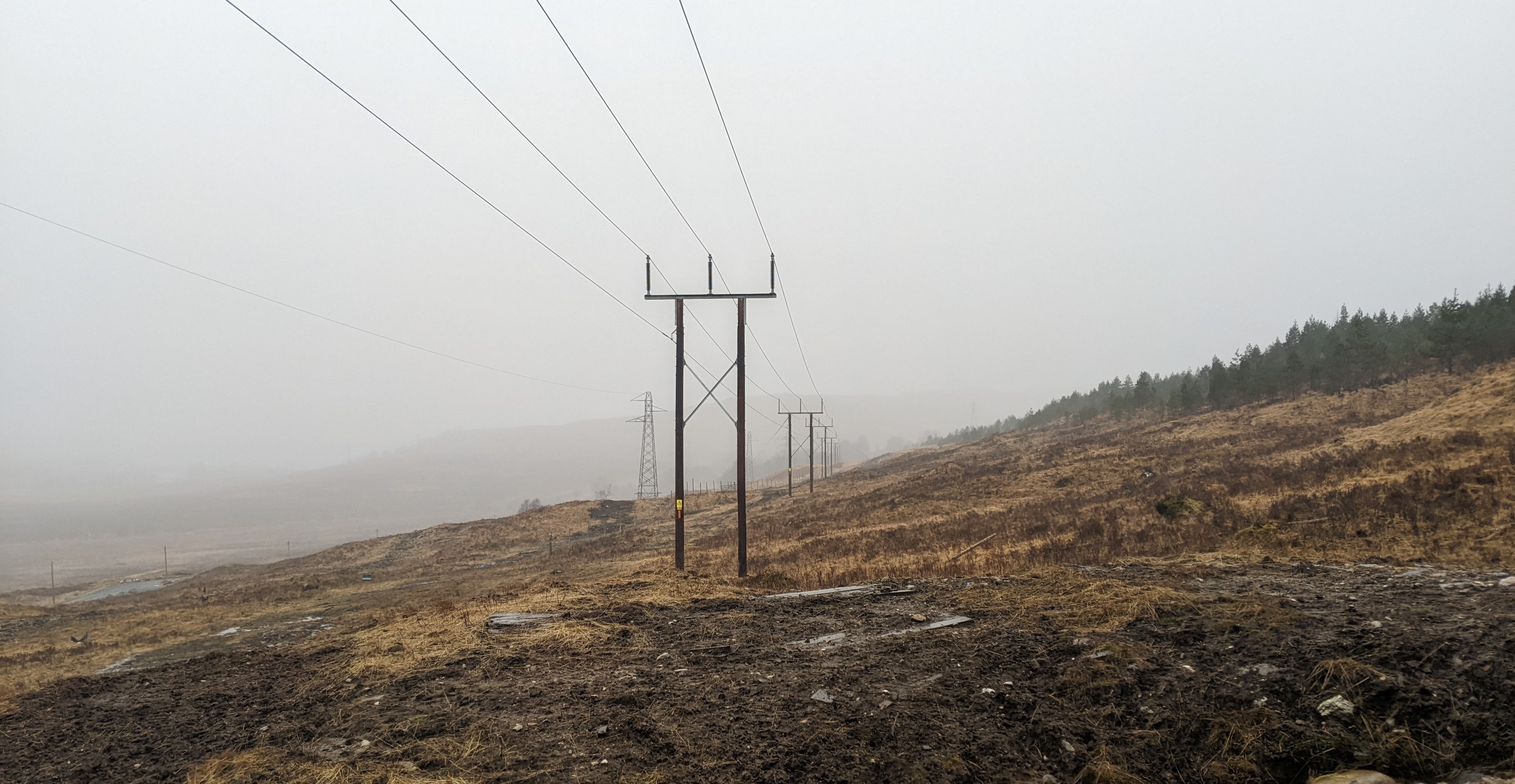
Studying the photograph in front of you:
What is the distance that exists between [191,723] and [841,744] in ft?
27.6

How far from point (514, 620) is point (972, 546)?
43.4 feet

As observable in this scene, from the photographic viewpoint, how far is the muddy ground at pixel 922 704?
5.02 metres

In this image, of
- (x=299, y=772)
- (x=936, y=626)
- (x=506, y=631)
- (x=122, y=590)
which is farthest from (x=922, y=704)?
(x=122, y=590)

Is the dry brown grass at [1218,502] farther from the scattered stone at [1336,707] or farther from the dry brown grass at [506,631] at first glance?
the scattered stone at [1336,707]

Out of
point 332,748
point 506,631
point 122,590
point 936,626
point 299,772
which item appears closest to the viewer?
point 299,772

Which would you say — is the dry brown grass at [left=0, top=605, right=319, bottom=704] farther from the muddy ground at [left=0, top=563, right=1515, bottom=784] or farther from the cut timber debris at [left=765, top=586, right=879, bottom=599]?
the cut timber debris at [left=765, top=586, right=879, bottom=599]

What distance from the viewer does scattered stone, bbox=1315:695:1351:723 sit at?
503 cm

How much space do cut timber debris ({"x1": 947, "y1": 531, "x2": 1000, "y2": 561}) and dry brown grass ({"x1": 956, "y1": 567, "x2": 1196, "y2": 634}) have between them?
5.89 metres

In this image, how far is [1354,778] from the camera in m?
4.37

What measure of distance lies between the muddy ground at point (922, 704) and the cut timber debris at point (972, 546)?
7397 millimetres

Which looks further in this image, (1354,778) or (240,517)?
(240,517)


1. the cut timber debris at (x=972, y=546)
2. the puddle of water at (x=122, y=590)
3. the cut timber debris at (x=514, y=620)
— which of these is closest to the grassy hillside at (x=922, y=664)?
the cut timber debris at (x=972, y=546)

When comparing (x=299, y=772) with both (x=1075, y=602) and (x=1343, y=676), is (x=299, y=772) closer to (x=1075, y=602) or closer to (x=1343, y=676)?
(x=1343, y=676)

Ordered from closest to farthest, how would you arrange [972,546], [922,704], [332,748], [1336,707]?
1. [1336,707]
2. [922,704]
3. [332,748]
4. [972,546]
